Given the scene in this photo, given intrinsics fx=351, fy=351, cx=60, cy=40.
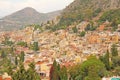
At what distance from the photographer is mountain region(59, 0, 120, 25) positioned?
400 feet

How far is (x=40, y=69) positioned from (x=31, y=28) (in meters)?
79.4

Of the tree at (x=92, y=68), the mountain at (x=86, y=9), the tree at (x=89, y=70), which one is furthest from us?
the mountain at (x=86, y=9)

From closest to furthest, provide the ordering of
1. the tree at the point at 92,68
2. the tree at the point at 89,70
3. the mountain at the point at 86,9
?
the tree at the point at 89,70
the tree at the point at 92,68
the mountain at the point at 86,9

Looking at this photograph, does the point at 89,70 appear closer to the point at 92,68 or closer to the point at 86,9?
the point at 92,68

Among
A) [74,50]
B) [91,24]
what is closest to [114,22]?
[91,24]

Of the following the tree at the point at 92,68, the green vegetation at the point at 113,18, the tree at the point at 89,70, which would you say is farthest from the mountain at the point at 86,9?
the tree at the point at 92,68

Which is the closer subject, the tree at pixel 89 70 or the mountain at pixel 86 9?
the tree at pixel 89 70

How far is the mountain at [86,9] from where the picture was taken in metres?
122

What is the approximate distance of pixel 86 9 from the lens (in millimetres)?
130125

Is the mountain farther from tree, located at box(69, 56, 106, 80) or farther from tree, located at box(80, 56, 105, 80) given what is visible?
tree, located at box(80, 56, 105, 80)

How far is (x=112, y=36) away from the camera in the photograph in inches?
3322

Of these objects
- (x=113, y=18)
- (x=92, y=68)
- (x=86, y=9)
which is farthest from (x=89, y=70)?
(x=86, y=9)

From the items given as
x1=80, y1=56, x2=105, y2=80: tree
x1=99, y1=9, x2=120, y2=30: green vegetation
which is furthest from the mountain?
x1=80, y1=56, x2=105, y2=80: tree

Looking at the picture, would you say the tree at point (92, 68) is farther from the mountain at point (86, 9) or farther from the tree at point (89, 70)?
the mountain at point (86, 9)
